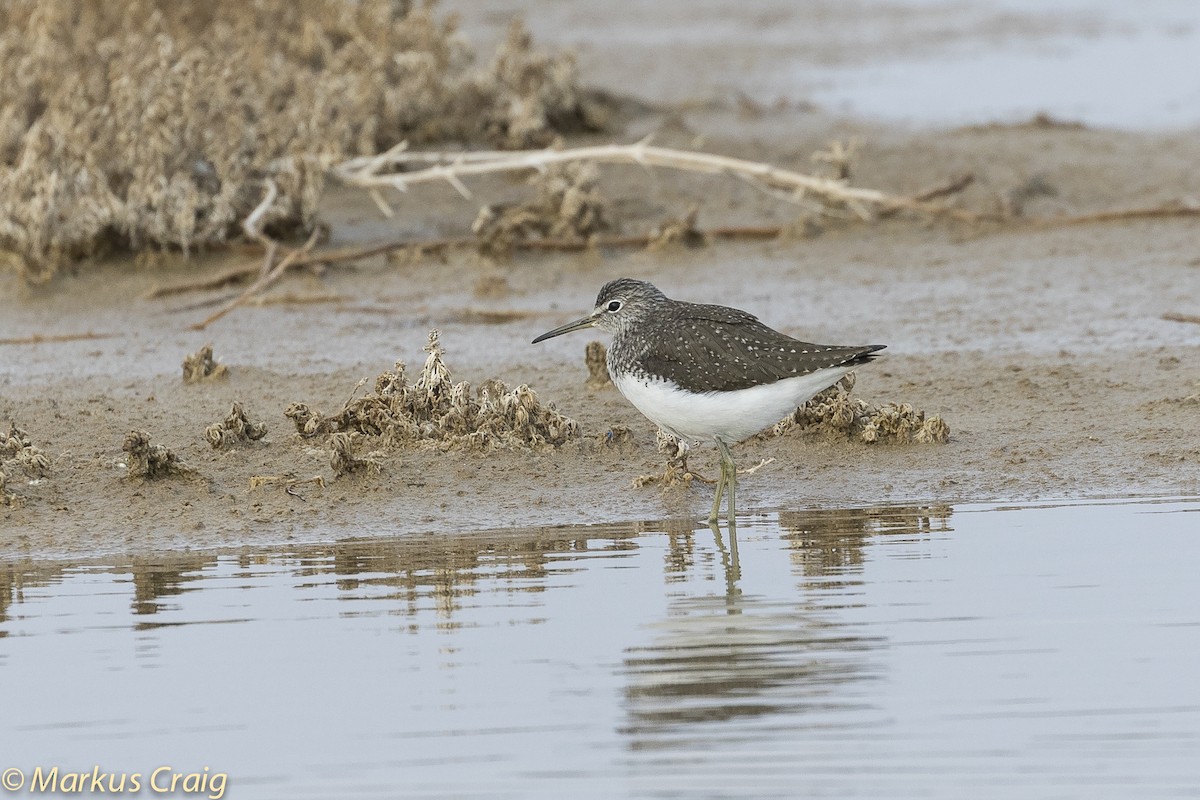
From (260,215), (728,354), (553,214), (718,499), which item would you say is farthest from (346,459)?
(553,214)

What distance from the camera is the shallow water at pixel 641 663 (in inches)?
194

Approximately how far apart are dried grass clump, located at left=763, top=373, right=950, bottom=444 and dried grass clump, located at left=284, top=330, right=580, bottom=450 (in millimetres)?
1294

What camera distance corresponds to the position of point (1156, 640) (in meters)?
5.85

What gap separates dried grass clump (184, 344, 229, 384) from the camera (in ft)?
33.6

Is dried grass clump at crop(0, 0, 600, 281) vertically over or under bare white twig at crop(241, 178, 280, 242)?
over

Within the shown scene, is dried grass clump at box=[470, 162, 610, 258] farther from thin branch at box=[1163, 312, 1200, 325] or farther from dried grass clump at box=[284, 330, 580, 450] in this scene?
thin branch at box=[1163, 312, 1200, 325]

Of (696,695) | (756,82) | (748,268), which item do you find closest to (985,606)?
(696,695)

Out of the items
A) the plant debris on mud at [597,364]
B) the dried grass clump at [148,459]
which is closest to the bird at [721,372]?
the plant debris on mud at [597,364]

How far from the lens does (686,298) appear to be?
11.9 m

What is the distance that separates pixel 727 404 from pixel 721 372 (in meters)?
0.15

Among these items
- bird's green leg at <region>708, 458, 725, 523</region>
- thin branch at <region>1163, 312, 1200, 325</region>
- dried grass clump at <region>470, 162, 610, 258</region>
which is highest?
dried grass clump at <region>470, 162, 610, 258</region>

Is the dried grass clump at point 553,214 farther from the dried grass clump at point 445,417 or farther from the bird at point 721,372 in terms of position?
the bird at point 721,372

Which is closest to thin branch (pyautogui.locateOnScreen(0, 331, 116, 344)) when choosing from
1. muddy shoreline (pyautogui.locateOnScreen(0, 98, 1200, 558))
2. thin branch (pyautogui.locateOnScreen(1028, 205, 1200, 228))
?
muddy shoreline (pyautogui.locateOnScreen(0, 98, 1200, 558))

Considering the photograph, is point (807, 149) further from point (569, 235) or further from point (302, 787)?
point (302, 787)
